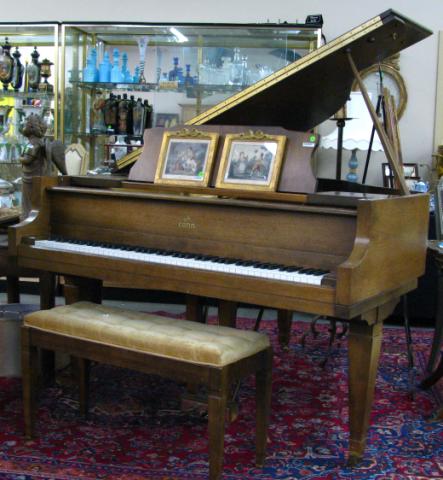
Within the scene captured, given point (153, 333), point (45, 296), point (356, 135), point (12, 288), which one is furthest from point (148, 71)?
point (153, 333)

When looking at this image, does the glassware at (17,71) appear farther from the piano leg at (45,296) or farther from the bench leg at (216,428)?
the bench leg at (216,428)

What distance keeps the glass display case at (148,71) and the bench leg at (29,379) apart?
3.12 meters

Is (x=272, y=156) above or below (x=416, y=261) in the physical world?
above

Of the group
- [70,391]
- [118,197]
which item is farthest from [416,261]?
[70,391]

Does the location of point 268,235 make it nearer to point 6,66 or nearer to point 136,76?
point 136,76

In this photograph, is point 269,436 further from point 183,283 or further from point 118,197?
point 118,197

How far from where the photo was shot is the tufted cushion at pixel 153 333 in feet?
7.84

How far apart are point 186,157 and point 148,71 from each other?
2882 millimetres

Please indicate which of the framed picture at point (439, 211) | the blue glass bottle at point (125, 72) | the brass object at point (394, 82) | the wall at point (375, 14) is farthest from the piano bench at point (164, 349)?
the brass object at point (394, 82)

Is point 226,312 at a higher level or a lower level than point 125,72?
lower

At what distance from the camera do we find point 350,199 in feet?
8.63

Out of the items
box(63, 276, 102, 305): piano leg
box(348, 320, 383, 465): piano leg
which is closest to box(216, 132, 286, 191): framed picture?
box(348, 320, 383, 465): piano leg

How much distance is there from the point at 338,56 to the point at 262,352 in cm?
125

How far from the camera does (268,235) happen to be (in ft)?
8.90
